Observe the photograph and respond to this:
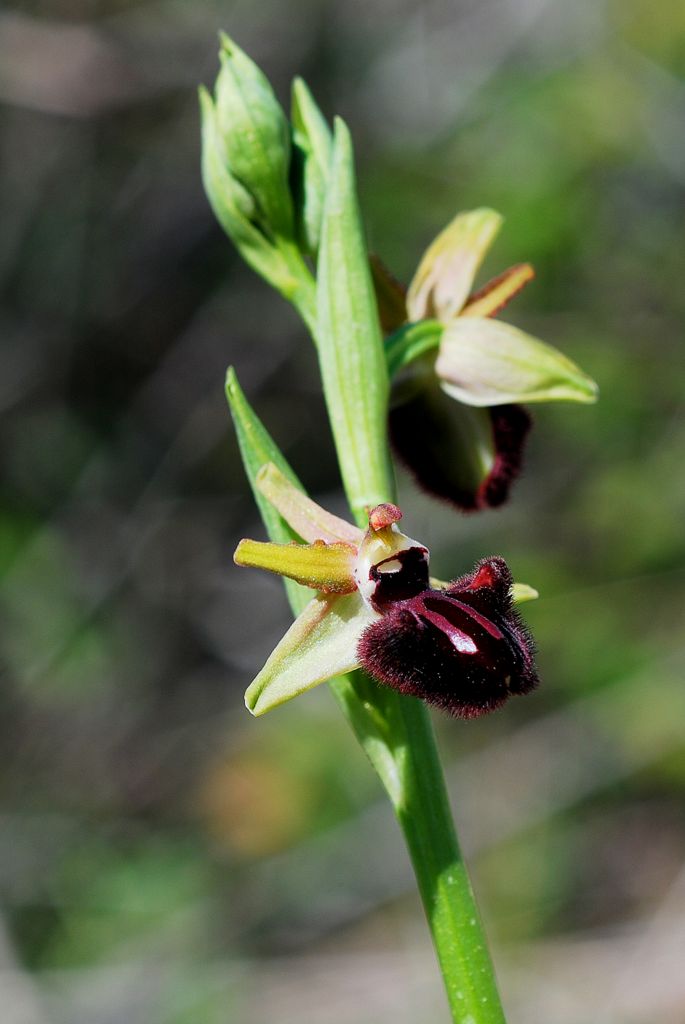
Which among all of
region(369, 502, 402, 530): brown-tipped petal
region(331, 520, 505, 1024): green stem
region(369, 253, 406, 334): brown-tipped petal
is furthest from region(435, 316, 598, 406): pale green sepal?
region(331, 520, 505, 1024): green stem

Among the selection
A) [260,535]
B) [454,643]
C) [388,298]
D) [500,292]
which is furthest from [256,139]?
[260,535]

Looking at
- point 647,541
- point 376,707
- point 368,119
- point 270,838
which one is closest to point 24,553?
point 270,838

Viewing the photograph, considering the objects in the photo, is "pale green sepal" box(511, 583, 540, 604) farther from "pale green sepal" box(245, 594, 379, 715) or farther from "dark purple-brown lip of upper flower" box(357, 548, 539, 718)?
"pale green sepal" box(245, 594, 379, 715)

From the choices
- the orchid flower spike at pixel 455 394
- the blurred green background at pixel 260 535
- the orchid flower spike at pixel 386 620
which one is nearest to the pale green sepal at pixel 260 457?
the orchid flower spike at pixel 386 620

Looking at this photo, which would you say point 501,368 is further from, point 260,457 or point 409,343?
point 260,457

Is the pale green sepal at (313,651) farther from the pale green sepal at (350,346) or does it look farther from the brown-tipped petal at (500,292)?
the brown-tipped petal at (500,292)

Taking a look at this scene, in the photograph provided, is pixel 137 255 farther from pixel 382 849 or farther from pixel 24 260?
pixel 382 849
